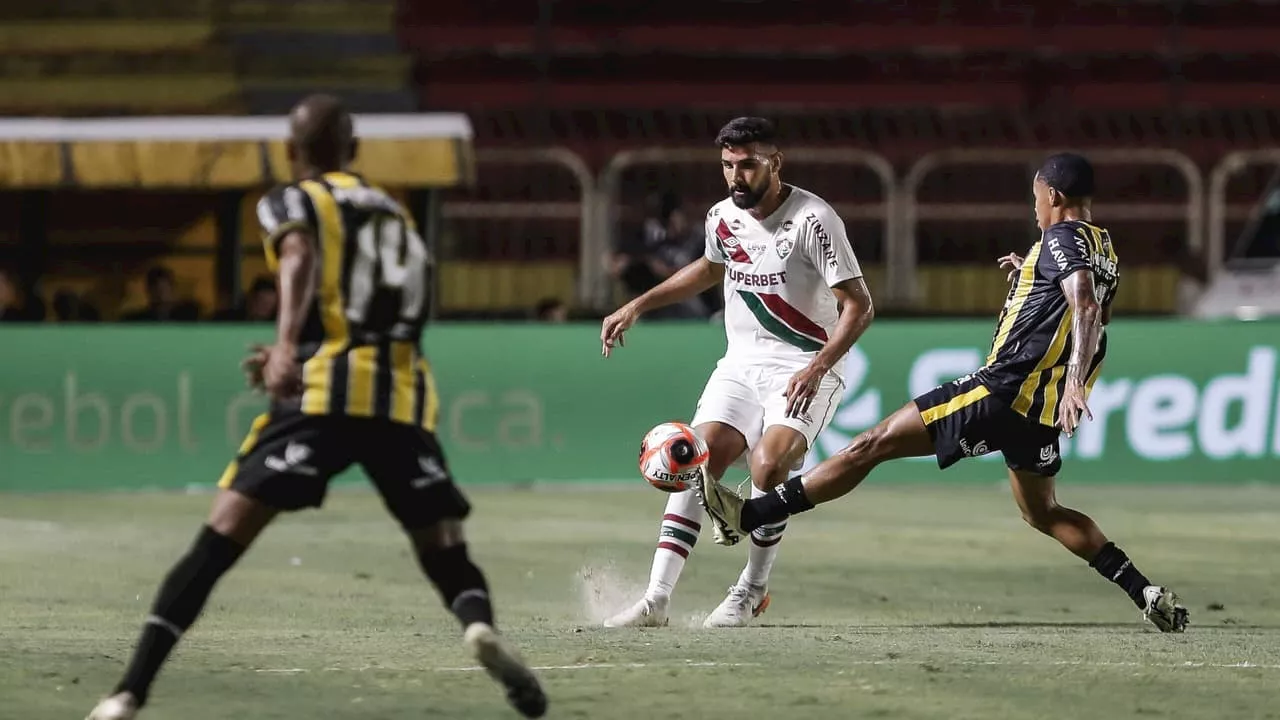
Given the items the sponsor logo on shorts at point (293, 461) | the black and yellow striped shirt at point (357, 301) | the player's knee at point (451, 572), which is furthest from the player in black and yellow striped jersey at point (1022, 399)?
the sponsor logo on shorts at point (293, 461)

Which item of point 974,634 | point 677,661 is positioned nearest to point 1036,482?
point 974,634

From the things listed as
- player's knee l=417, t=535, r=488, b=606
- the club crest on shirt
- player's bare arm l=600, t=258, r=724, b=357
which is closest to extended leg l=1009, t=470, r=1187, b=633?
the club crest on shirt

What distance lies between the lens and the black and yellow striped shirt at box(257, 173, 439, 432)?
6.67 m

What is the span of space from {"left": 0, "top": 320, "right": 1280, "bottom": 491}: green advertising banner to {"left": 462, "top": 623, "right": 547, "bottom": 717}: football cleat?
10702mm

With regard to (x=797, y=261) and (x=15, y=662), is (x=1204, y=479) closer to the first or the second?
(x=797, y=261)

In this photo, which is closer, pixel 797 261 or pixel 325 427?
pixel 325 427

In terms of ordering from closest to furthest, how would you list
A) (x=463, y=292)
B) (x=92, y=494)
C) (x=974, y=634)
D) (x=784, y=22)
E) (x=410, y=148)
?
(x=974, y=634)
(x=92, y=494)
(x=410, y=148)
(x=463, y=292)
(x=784, y=22)

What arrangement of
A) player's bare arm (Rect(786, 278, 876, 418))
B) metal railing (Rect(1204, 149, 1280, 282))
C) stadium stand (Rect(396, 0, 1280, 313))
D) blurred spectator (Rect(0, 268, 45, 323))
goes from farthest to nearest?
stadium stand (Rect(396, 0, 1280, 313)) < metal railing (Rect(1204, 149, 1280, 282)) < blurred spectator (Rect(0, 268, 45, 323)) < player's bare arm (Rect(786, 278, 876, 418))

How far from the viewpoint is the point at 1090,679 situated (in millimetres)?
7902

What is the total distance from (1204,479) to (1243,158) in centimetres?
434

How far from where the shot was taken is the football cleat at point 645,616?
962cm

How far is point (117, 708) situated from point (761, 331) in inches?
159

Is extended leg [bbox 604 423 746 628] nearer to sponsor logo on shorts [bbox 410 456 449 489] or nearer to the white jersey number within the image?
sponsor logo on shorts [bbox 410 456 449 489]

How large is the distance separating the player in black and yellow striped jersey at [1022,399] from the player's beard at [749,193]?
1.06 meters
